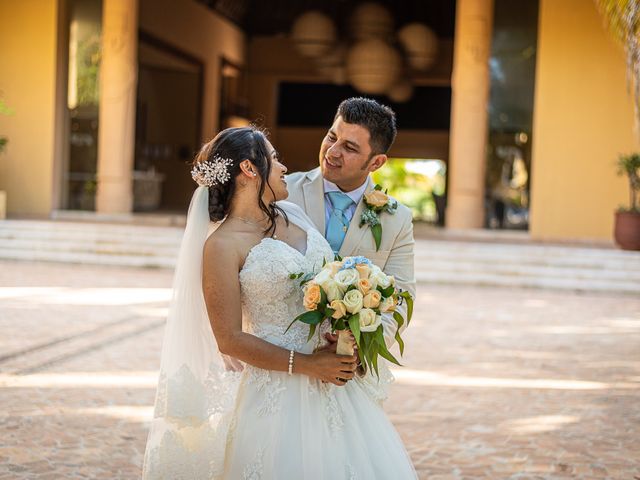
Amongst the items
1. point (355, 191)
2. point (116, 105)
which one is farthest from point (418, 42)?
point (355, 191)

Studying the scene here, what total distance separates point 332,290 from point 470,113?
13449 millimetres

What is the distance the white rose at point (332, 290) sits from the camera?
2.65 m

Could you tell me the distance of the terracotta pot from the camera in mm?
13391

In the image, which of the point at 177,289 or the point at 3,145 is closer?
the point at 177,289

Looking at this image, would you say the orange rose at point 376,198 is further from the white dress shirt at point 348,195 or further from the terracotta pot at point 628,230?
the terracotta pot at point 628,230

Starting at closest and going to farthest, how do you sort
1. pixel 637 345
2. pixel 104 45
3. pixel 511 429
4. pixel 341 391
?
pixel 341 391 < pixel 511 429 < pixel 637 345 < pixel 104 45

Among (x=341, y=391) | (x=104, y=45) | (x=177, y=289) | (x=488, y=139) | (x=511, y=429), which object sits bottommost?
(x=511, y=429)

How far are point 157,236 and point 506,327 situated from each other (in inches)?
→ 257

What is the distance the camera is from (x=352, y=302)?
8.62 ft

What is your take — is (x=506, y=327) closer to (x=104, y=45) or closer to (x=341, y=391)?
(x=341, y=391)

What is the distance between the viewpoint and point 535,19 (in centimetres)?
1608

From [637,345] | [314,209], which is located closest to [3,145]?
[637,345]

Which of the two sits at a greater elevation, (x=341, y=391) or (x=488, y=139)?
(x=488, y=139)

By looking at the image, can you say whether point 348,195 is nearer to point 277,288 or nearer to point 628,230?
point 277,288
